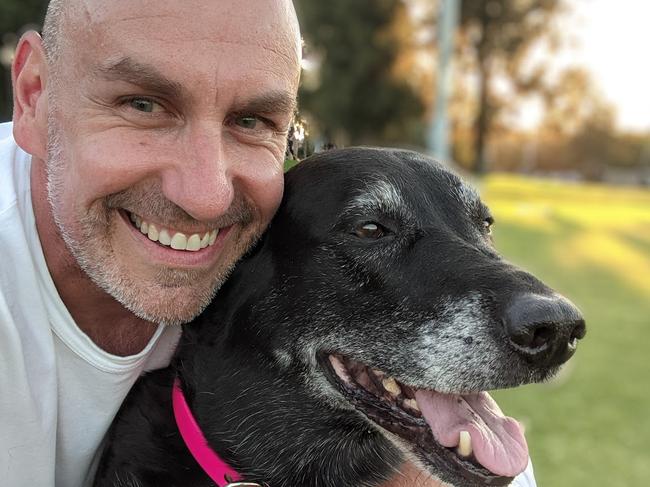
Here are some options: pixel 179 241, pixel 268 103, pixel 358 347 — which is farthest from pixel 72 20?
pixel 358 347

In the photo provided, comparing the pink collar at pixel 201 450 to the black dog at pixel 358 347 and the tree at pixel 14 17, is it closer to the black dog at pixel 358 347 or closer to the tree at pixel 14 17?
the black dog at pixel 358 347

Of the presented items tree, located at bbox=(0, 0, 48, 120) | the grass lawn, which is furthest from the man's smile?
tree, located at bbox=(0, 0, 48, 120)

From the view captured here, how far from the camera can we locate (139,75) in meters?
2.23

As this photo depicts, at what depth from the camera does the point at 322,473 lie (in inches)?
110

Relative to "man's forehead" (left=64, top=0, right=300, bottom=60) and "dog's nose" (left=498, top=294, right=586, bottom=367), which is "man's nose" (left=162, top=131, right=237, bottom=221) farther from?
"dog's nose" (left=498, top=294, right=586, bottom=367)

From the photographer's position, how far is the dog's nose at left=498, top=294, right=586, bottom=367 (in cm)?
208

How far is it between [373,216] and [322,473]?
98 centimetres

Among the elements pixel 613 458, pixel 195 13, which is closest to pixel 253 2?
pixel 195 13

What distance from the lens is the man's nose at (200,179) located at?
2234mm

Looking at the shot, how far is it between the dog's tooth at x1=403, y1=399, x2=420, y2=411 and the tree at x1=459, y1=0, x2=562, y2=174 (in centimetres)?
3433

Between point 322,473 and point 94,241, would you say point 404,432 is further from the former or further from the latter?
point 94,241

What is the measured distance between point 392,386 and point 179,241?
86 centimetres

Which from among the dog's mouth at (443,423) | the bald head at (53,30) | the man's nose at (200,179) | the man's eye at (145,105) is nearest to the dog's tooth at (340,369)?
the dog's mouth at (443,423)

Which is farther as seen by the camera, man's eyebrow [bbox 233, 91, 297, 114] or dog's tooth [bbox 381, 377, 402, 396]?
dog's tooth [bbox 381, 377, 402, 396]
